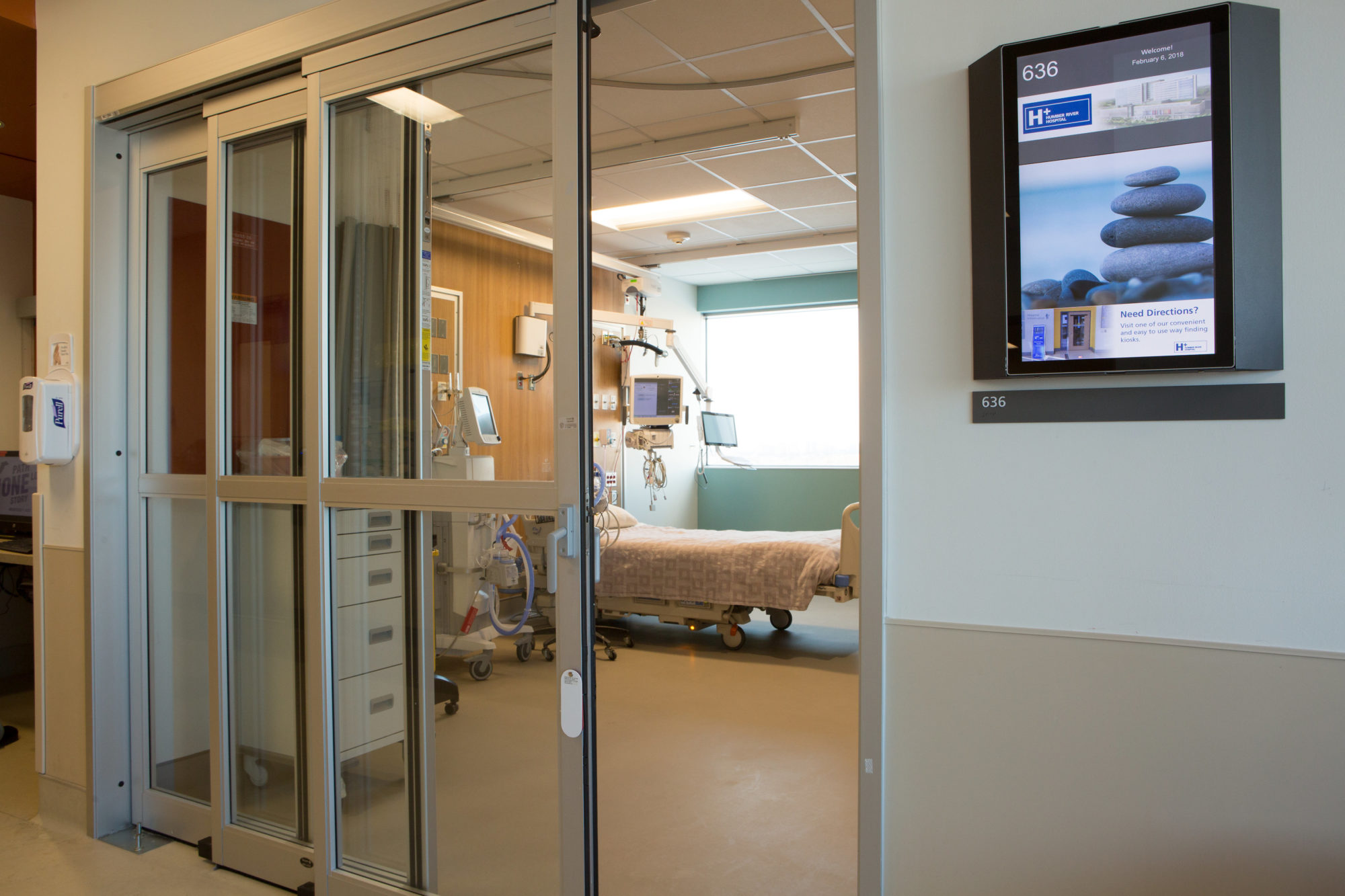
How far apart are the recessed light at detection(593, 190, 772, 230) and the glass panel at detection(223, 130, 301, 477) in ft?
11.1

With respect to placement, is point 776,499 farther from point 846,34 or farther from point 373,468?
point 373,468

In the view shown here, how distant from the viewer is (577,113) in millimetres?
1859

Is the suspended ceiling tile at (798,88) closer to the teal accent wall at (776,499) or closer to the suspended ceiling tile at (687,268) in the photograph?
the suspended ceiling tile at (687,268)

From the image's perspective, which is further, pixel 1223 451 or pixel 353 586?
pixel 353 586

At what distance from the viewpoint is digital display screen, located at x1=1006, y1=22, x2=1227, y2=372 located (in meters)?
1.29

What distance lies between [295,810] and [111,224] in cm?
190

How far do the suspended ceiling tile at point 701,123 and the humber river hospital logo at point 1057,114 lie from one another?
2.94 meters

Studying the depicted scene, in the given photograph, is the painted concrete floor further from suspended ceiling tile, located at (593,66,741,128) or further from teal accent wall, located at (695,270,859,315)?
teal accent wall, located at (695,270,859,315)

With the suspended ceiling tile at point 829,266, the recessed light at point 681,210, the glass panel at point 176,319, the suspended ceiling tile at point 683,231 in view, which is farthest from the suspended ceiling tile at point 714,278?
the glass panel at point 176,319

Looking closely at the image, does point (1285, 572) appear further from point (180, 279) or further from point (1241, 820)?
point (180, 279)

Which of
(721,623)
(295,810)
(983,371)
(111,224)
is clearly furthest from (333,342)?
(721,623)

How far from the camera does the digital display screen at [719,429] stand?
7.27 meters

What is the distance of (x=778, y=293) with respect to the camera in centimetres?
804

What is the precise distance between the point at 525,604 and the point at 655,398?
4600 millimetres
